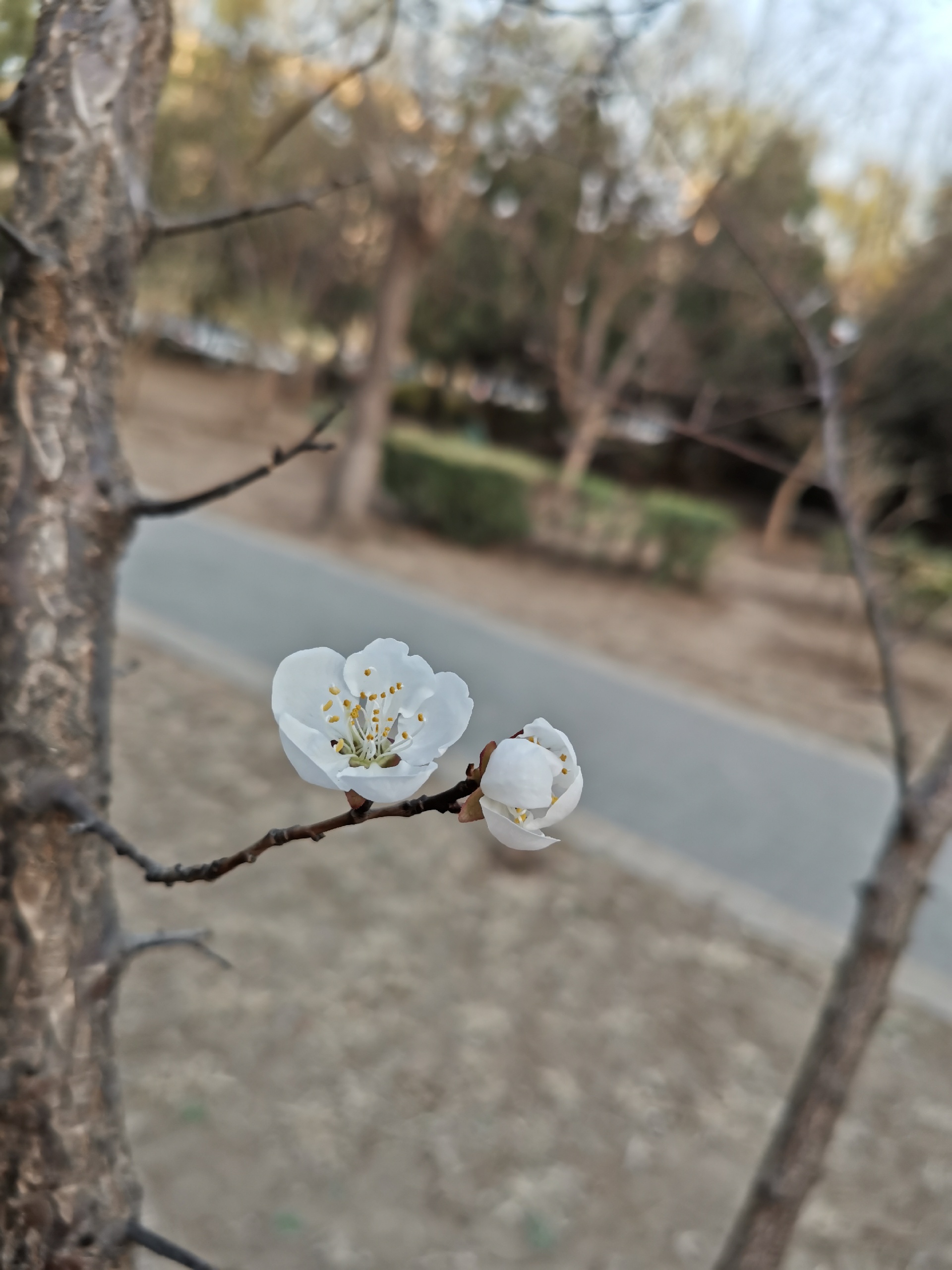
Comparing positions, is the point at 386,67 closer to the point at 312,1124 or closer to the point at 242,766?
the point at 242,766

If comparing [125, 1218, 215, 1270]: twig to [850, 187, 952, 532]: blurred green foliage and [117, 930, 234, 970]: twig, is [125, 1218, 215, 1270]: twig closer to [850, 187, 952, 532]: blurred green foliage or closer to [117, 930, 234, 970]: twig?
[117, 930, 234, 970]: twig

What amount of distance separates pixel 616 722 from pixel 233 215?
19.1ft

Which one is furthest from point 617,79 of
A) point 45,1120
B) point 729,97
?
point 729,97

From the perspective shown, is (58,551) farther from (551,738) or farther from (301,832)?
(551,738)

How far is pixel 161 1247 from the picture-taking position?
3.97ft

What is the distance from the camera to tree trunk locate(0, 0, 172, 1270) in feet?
4.03

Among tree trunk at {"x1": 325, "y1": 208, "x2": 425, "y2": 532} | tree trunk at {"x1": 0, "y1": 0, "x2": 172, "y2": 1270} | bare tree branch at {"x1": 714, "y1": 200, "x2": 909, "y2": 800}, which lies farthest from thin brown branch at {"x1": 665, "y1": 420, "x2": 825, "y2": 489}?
tree trunk at {"x1": 325, "y1": 208, "x2": 425, "y2": 532}

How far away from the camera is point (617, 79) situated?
8.07ft

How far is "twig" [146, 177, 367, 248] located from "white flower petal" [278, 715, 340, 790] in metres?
0.99

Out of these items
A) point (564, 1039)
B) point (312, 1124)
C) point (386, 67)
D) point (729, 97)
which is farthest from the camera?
point (386, 67)

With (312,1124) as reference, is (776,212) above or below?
above

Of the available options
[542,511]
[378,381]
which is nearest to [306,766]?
[378,381]

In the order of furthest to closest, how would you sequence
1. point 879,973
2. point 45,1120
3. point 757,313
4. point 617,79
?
point 757,313, point 617,79, point 879,973, point 45,1120

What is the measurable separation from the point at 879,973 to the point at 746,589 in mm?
11652
